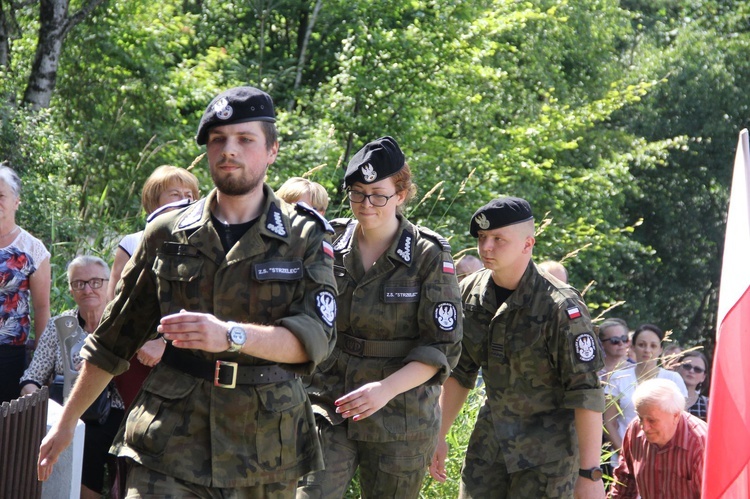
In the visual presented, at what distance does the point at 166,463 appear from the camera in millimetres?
4031

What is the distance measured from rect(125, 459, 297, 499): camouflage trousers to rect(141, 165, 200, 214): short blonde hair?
2.82 m

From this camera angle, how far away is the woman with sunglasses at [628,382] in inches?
358

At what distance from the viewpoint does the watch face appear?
3.60 metres

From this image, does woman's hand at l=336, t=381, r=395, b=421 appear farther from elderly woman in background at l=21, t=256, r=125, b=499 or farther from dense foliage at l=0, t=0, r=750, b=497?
dense foliage at l=0, t=0, r=750, b=497

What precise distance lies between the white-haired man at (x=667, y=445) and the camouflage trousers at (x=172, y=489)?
3.91m

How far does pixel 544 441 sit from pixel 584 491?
1.02 feet

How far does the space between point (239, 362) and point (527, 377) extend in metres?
2.21

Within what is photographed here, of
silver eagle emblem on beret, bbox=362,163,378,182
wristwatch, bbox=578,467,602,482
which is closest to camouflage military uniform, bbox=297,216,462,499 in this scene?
silver eagle emblem on beret, bbox=362,163,378,182

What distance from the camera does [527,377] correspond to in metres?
5.89

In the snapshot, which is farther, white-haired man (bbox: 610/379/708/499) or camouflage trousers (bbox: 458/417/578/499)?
white-haired man (bbox: 610/379/708/499)

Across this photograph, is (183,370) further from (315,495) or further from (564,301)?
(564,301)

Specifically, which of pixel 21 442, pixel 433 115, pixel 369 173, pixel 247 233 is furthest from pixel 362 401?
pixel 433 115

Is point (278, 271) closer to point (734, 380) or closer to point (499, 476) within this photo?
point (734, 380)

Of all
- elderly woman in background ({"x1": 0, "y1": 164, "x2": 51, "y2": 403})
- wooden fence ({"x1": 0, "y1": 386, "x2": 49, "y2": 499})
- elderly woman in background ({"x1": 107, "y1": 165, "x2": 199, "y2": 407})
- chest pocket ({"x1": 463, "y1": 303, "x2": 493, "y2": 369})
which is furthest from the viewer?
elderly woman in background ({"x1": 0, "y1": 164, "x2": 51, "y2": 403})
